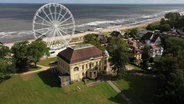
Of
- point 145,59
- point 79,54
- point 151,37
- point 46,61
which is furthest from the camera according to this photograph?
point 151,37

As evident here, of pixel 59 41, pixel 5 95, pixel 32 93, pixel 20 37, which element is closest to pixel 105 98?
pixel 32 93

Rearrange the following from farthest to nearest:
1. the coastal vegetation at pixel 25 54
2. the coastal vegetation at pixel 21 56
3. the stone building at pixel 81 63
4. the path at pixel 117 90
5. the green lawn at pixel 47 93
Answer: the coastal vegetation at pixel 25 54 < the coastal vegetation at pixel 21 56 < the stone building at pixel 81 63 < the path at pixel 117 90 < the green lawn at pixel 47 93

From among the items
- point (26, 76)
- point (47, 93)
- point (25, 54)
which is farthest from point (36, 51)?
point (47, 93)

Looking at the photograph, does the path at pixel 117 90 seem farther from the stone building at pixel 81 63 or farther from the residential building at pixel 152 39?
the residential building at pixel 152 39

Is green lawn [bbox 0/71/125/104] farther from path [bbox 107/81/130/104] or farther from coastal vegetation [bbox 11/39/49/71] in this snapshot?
coastal vegetation [bbox 11/39/49/71]

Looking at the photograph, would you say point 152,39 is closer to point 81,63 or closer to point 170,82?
point 81,63

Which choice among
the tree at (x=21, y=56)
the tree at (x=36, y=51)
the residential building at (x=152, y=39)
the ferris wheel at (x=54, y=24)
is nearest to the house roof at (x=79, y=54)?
the tree at (x=36, y=51)
